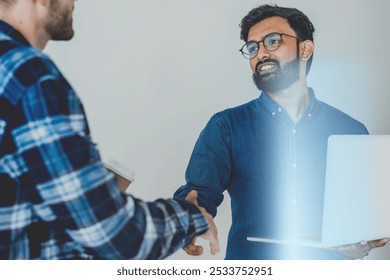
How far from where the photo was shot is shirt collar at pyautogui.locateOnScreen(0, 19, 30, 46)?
Answer: 3.64 ft

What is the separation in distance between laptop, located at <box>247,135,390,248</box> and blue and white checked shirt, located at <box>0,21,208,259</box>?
62 cm

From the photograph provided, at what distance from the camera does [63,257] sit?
3.96 feet

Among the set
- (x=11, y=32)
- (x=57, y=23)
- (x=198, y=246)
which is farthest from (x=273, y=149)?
(x=11, y=32)

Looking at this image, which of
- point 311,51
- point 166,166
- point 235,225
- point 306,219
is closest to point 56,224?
point 166,166

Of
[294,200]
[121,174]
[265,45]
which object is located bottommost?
[294,200]

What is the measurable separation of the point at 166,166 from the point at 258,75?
0.43 meters

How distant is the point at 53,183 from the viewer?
100 centimetres

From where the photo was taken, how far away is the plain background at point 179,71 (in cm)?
163

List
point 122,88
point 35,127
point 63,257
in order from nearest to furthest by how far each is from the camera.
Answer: point 35,127
point 63,257
point 122,88

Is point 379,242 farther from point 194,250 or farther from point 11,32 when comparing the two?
point 11,32

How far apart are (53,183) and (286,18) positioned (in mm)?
1051

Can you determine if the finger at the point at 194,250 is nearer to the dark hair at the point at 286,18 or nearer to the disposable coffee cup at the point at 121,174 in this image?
the disposable coffee cup at the point at 121,174

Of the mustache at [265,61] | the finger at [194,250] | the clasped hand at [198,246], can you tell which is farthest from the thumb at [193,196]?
the mustache at [265,61]

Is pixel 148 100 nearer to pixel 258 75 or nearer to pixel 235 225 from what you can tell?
pixel 258 75
